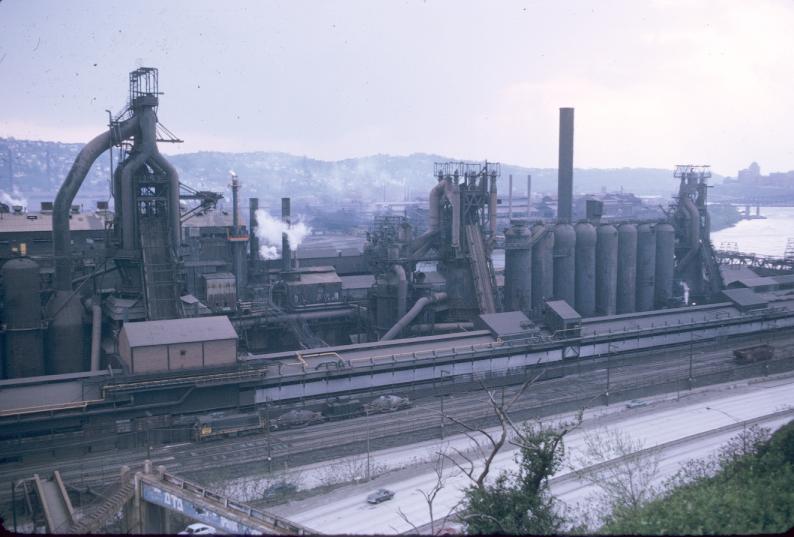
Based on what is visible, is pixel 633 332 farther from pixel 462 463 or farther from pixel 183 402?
pixel 183 402

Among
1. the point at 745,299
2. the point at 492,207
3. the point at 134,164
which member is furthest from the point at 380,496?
the point at 745,299

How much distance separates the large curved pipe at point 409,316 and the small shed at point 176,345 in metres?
10.7

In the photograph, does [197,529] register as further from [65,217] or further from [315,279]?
[315,279]

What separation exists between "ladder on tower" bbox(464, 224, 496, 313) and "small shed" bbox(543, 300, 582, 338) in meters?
3.15

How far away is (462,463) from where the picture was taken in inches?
925

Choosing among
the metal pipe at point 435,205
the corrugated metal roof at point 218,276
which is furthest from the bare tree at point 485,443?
the corrugated metal roof at point 218,276

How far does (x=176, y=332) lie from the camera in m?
26.1

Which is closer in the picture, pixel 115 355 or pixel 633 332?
pixel 115 355

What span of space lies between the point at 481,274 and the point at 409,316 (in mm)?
4801

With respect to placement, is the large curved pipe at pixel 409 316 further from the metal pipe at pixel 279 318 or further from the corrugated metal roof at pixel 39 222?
the corrugated metal roof at pixel 39 222

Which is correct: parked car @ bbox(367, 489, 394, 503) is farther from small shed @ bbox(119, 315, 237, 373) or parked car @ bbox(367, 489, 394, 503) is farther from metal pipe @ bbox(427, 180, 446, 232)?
metal pipe @ bbox(427, 180, 446, 232)

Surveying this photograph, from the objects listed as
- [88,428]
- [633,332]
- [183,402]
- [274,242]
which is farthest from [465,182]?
[274,242]

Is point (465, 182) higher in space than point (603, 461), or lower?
higher

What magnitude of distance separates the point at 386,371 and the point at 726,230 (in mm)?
77455
